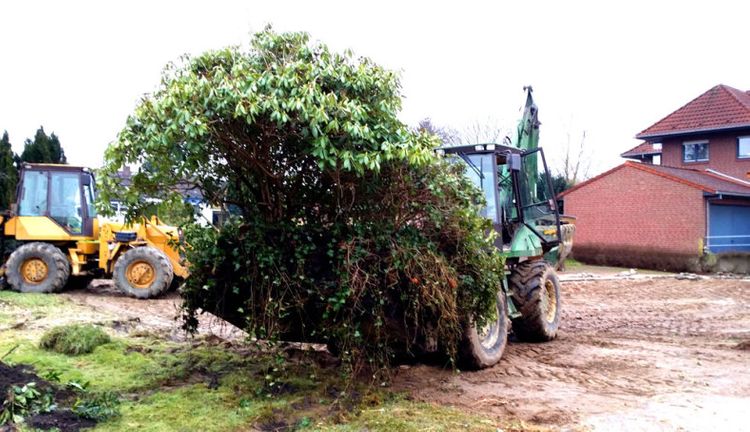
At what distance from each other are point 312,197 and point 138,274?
8.39 meters

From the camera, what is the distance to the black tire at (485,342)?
7.12 metres

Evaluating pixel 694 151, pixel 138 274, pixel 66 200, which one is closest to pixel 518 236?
pixel 138 274

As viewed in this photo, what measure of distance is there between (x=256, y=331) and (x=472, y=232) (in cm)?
224

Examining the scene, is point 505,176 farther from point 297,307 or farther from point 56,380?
point 56,380

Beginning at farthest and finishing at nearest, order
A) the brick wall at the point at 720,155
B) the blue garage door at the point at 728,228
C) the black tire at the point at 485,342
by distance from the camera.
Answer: the brick wall at the point at 720,155 < the blue garage door at the point at 728,228 < the black tire at the point at 485,342

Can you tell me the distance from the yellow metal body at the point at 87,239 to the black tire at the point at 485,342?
7691mm

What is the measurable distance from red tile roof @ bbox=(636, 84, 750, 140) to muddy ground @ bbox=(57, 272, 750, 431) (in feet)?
57.1

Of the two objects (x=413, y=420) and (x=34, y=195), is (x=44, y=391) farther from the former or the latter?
(x=34, y=195)

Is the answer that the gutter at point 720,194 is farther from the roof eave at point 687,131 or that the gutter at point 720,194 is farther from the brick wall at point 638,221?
the roof eave at point 687,131

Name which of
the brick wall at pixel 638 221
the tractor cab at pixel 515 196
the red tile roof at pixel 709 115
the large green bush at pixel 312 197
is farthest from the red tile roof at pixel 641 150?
the large green bush at pixel 312 197

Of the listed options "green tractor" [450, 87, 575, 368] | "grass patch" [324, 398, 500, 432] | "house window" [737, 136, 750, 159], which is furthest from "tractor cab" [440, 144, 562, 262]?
"house window" [737, 136, 750, 159]

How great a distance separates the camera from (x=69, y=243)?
46.1ft

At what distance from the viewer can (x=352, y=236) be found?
597 cm

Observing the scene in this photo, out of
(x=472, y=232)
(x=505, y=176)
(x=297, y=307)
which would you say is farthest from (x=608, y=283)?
(x=297, y=307)
